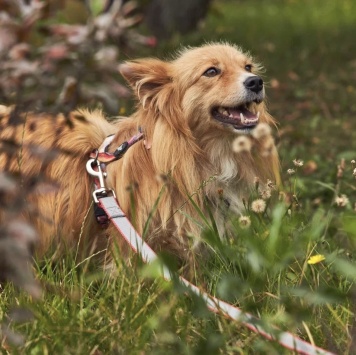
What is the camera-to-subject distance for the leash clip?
3.64 metres

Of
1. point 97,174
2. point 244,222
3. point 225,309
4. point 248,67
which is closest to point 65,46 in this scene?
point 225,309

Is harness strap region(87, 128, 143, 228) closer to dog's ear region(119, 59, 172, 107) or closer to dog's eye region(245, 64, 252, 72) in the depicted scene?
dog's ear region(119, 59, 172, 107)

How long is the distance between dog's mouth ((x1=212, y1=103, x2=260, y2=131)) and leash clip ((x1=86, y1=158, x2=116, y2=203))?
0.60m

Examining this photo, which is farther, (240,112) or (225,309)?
(240,112)

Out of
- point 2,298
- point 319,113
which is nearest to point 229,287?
point 2,298

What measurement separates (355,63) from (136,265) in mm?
7863

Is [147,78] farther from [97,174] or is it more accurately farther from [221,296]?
[221,296]

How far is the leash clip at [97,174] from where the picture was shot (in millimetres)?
3637

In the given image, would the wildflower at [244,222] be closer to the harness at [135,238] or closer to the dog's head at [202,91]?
the harness at [135,238]

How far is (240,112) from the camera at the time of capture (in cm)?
385

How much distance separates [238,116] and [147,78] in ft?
1.53

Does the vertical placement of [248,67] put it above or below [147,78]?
below

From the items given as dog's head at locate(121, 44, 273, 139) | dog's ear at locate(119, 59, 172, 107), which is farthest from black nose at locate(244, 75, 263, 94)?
dog's ear at locate(119, 59, 172, 107)

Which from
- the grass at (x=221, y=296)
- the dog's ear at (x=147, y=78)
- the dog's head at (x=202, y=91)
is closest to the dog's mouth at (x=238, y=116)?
the dog's head at (x=202, y=91)
